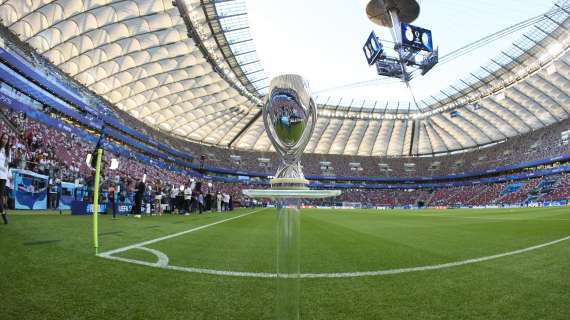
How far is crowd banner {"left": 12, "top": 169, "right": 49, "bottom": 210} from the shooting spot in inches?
480

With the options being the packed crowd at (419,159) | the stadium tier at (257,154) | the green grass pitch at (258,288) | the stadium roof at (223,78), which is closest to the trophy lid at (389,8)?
the stadium roof at (223,78)

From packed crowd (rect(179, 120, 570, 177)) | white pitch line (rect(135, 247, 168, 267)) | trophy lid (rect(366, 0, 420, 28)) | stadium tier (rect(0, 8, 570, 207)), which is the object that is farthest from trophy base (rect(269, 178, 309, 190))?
packed crowd (rect(179, 120, 570, 177))

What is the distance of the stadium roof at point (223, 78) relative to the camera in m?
25.1

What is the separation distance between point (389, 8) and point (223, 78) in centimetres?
1844

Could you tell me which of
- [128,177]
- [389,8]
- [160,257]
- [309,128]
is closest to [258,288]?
[309,128]

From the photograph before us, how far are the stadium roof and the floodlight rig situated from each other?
39.1ft

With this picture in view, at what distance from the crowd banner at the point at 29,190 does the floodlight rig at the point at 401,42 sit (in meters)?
25.8

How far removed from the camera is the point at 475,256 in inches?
157

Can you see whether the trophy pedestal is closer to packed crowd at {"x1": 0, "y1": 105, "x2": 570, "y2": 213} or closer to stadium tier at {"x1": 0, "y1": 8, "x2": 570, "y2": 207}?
packed crowd at {"x1": 0, "y1": 105, "x2": 570, "y2": 213}

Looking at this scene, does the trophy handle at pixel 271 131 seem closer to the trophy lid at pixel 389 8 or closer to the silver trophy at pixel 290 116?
the silver trophy at pixel 290 116

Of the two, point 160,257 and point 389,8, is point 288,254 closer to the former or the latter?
point 160,257

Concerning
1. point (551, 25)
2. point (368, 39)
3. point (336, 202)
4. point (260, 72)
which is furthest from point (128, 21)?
point (336, 202)

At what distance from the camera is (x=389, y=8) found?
2702 centimetres

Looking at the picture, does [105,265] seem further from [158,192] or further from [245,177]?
[245,177]
